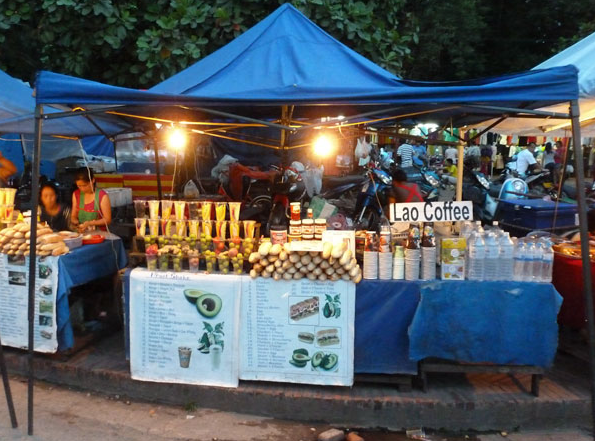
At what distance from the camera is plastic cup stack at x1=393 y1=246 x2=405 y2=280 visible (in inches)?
156

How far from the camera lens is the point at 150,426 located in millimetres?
3814

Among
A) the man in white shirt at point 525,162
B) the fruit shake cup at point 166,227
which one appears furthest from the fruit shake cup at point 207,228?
the man in white shirt at point 525,162

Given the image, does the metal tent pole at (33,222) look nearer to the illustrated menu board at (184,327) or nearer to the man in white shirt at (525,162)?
the illustrated menu board at (184,327)

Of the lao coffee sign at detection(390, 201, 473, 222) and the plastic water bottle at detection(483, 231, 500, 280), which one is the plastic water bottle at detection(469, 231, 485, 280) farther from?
the lao coffee sign at detection(390, 201, 473, 222)

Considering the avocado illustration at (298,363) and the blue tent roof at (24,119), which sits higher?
the blue tent roof at (24,119)

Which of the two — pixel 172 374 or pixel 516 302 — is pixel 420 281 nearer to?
pixel 516 302

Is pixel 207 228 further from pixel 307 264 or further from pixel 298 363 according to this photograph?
pixel 298 363

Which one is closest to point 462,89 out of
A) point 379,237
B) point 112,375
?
point 379,237

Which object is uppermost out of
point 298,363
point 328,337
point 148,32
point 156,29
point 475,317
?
point 156,29

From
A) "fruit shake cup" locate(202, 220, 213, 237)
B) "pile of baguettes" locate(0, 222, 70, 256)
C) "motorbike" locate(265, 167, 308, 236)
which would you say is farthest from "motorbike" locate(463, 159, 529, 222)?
"pile of baguettes" locate(0, 222, 70, 256)

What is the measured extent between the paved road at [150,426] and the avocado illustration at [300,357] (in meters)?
0.49

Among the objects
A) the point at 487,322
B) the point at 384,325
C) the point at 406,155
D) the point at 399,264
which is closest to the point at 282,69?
the point at 399,264

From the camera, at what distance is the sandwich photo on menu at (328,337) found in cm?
394

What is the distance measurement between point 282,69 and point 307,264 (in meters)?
1.73
